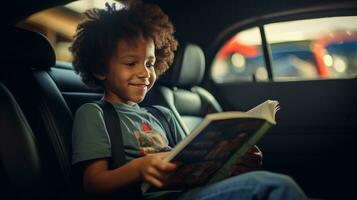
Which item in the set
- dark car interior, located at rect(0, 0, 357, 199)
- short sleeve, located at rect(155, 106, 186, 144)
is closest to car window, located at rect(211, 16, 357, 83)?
dark car interior, located at rect(0, 0, 357, 199)

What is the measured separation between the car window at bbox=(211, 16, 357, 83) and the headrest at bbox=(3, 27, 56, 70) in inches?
62.0

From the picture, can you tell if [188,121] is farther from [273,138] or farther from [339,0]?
[339,0]

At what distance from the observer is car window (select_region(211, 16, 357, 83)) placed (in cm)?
290

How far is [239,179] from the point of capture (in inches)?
48.1

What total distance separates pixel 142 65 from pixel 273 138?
4.28 ft

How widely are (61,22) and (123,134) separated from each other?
139 cm

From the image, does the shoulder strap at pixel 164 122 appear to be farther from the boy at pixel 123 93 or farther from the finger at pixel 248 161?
the finger at pixel 248 161

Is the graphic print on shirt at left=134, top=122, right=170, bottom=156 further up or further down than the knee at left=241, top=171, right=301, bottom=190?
further down

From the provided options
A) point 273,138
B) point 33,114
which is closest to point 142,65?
point 33,114

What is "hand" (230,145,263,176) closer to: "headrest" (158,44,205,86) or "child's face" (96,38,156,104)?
"child's face" (96,38,156,104)

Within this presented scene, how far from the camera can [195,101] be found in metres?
2.81

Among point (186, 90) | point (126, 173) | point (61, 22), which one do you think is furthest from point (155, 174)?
point (61, 22)

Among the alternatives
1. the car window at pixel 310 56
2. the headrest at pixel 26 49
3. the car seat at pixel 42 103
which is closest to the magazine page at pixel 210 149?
the car seat at pixel 42 103

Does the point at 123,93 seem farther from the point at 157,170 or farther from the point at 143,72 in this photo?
the point at 157,170
